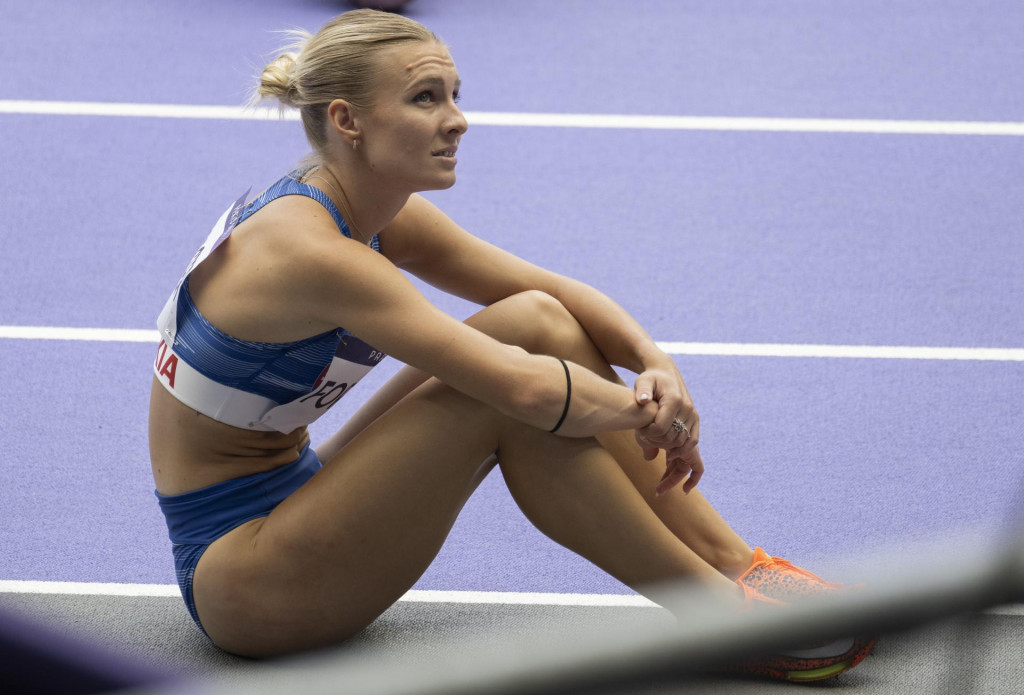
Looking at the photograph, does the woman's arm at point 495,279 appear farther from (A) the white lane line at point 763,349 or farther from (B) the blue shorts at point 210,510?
(A) the white lane line at point 763,349

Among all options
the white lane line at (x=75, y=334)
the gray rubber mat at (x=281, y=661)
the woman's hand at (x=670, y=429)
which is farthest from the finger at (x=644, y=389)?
the white lane line at (x=75, y=334)

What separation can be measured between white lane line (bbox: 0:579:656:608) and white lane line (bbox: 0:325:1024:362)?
38.7 inches

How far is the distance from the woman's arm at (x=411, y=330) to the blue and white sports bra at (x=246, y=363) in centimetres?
9

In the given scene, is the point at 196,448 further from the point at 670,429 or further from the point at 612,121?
the point at 612,121

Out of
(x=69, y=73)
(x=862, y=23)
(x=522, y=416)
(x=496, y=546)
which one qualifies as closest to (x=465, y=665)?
(x=522, y=416)

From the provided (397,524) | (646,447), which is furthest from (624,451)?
(397,524)

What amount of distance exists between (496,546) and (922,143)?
2.51 metres

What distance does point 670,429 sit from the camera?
1.92 meters

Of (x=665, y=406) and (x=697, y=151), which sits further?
(x=697, y=151)

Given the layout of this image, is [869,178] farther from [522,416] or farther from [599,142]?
[522,416]

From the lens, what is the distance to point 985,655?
643mm

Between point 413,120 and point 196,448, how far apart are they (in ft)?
1.93

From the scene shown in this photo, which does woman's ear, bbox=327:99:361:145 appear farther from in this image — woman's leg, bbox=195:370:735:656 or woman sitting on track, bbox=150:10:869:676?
woman's leg, bbox=195:370:735:656

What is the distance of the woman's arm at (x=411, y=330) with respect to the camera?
1.72 m
